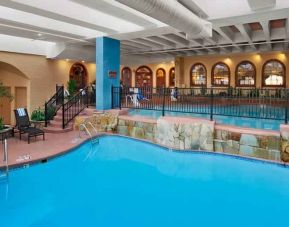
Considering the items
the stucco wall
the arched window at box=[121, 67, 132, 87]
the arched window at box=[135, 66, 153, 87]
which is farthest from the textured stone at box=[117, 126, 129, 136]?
the arched window at box=[121, 67, 132, 87]

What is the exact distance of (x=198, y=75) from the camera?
1873 centimetres

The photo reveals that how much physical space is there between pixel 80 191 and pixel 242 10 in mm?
6018

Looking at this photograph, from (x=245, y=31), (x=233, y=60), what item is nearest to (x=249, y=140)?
(x=245, y=31)

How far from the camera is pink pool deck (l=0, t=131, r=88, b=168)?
6395 millimetres

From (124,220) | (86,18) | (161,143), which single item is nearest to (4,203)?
(124,220)

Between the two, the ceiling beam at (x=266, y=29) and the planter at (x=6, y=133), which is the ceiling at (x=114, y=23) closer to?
the ceiling beam at (x=266, y=29)

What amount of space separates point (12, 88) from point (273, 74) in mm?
15500

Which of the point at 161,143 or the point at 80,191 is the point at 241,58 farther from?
the point at 80,191

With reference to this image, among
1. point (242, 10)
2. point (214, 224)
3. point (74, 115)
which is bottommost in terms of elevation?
point (214, 224)

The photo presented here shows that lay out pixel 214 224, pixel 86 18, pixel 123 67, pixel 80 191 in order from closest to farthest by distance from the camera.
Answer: pixel 214 224 → pixel 80 191 → pixel 86 18 → pixel 123 67

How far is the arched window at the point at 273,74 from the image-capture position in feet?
52.9

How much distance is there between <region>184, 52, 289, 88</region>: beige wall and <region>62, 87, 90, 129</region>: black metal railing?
9443mm

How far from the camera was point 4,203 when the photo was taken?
4.54m

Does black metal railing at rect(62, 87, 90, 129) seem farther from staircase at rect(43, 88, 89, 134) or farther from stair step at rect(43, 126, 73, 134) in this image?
stair step at rect(43, 126, 73, 134)
